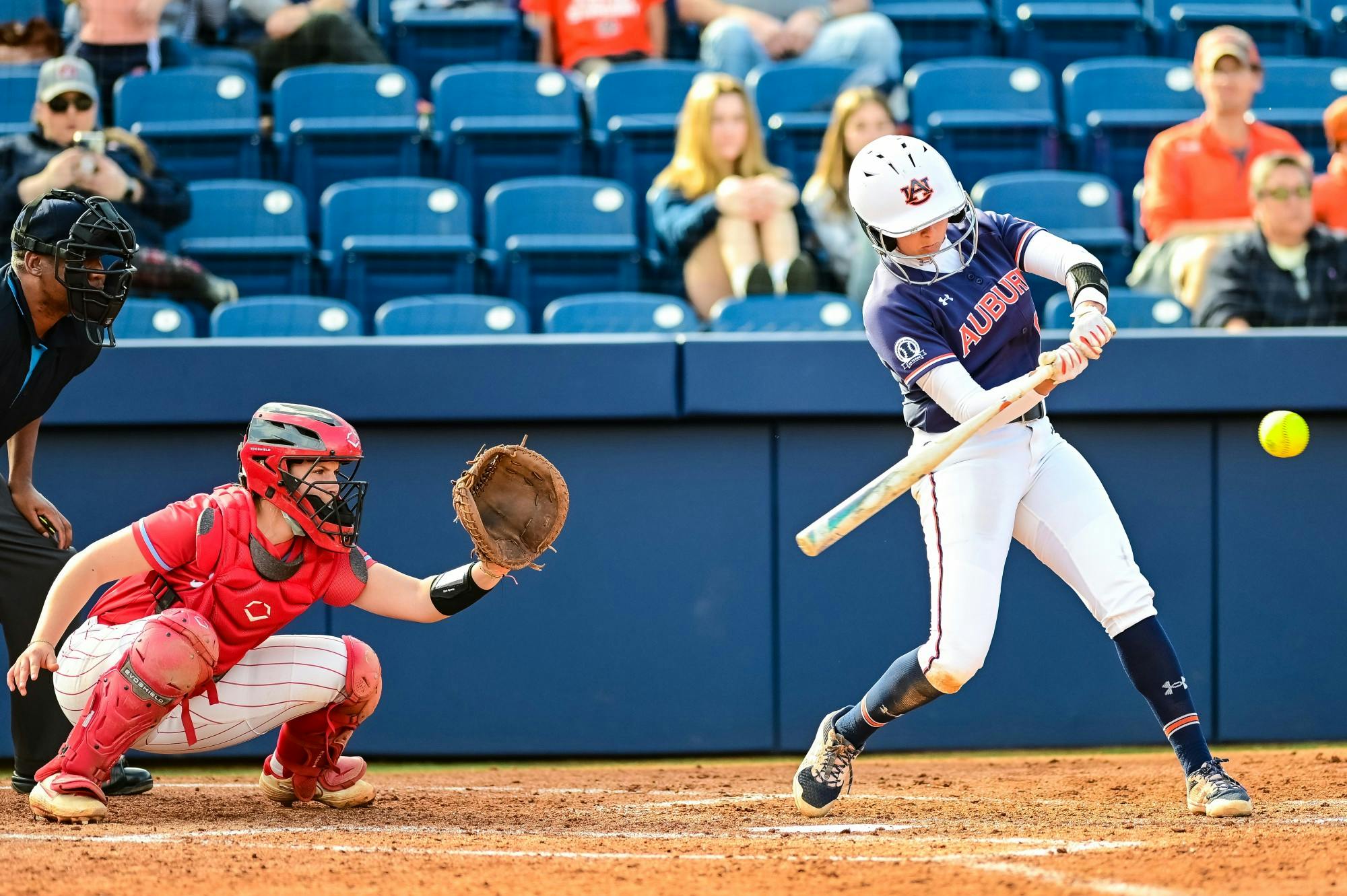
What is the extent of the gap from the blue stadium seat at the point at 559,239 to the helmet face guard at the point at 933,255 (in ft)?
9.11

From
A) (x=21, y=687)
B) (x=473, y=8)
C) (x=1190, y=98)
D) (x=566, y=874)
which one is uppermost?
(x=473, y=8)

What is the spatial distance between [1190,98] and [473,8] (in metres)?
3.62

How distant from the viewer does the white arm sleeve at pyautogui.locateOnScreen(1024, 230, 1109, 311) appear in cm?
372

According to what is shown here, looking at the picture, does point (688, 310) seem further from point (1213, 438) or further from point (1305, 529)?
point (1305, 529)

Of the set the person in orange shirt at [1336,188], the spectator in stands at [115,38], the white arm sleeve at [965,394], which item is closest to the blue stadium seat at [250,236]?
the spectator in stands at [115,38]

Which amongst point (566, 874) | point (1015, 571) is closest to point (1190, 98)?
point (1015, 571)

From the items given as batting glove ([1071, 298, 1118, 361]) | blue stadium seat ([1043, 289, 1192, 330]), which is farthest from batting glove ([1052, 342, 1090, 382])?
blue stadium seat ([1043, 289, 1192, 330])

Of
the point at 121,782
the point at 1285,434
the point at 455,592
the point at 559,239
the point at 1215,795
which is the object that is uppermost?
the point at 559,239

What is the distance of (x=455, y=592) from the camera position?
3.75m

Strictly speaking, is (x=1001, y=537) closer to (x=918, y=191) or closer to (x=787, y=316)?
(x=918, y=191)

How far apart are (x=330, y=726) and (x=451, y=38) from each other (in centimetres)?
499

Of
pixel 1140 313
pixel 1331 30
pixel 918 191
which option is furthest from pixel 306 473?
pixel 1331 30

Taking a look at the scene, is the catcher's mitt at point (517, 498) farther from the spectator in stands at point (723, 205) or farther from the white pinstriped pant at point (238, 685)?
the spectator in stands at point (723, 205)

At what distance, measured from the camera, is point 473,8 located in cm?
793
